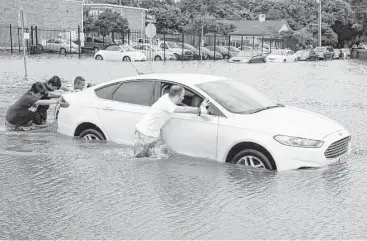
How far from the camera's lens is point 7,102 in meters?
17.4

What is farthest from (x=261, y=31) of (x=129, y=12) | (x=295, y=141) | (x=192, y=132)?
(x=295, y=141)

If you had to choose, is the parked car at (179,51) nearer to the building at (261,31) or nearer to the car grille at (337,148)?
the building at (261,31)

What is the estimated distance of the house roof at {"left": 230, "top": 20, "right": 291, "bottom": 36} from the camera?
83.6 m

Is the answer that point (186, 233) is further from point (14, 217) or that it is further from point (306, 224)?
point (14, 217)

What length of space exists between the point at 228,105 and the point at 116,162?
6.34 ft

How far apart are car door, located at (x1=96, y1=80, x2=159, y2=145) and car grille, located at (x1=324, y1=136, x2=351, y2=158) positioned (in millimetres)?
2778

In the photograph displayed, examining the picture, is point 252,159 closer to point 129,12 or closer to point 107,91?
point 107,91

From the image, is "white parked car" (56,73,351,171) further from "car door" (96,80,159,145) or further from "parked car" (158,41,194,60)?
"parked car" (158,41,194,60)

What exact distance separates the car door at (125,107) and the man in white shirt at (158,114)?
1.45 feet

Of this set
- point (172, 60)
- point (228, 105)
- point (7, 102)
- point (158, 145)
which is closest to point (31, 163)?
point (158, 145)

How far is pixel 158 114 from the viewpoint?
27.2ft

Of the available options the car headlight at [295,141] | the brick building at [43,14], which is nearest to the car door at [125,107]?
the car headlight at [295,141]

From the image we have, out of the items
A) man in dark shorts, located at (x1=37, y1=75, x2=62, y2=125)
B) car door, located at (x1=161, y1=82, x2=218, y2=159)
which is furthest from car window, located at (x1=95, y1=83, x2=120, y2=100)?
man in dark shorts, located at (x1=37, y1=75, x2=62, y2=125)

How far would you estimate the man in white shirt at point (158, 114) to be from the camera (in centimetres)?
825
